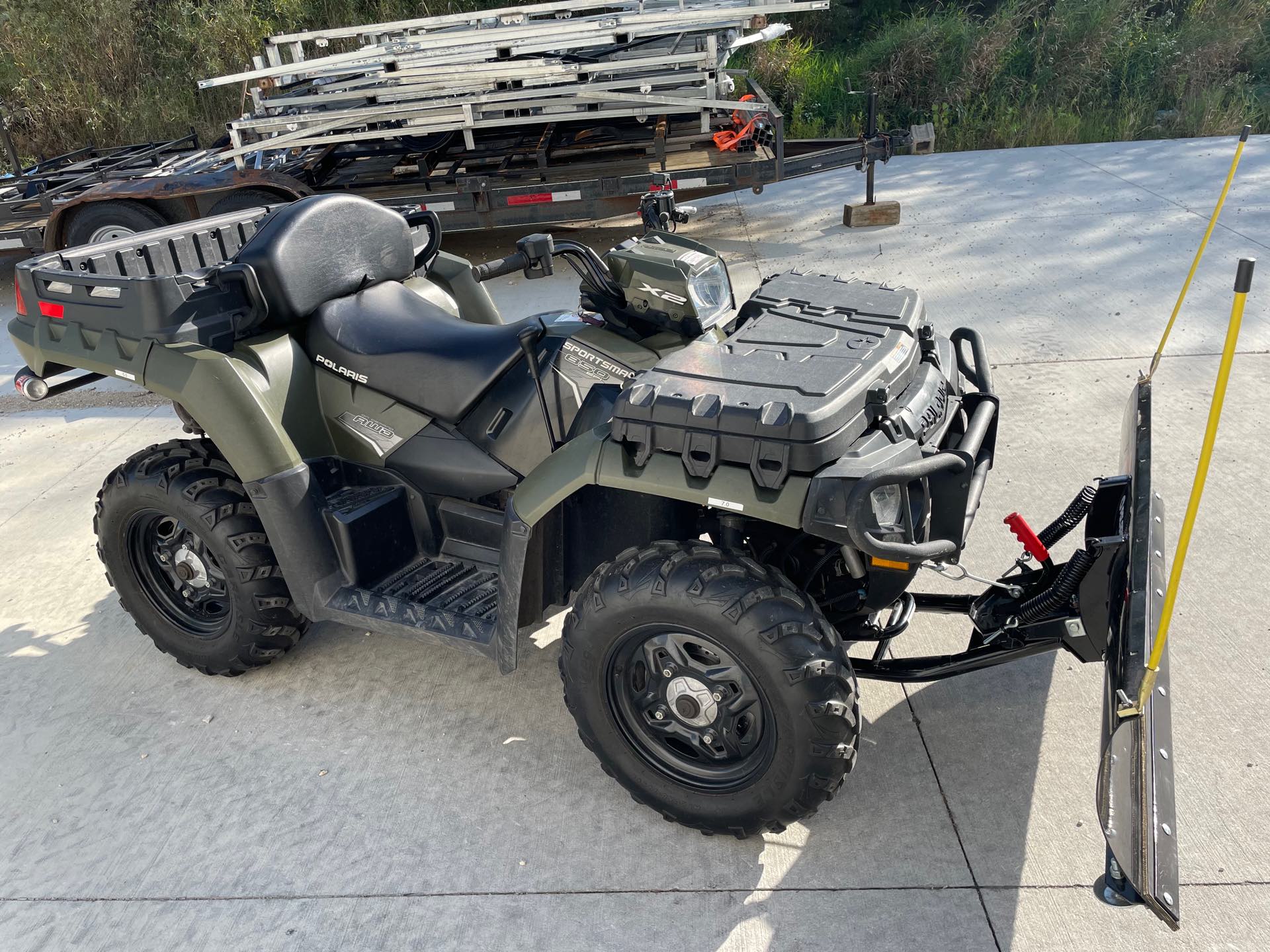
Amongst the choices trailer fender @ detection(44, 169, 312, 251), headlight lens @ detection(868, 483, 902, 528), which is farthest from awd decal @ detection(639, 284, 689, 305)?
trailer fender @ detection(44, 169, 312, 251)

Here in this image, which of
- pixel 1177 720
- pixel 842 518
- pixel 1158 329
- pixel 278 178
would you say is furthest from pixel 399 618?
pixel 278 178

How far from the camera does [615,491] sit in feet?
9.26

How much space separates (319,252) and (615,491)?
4.13 feet

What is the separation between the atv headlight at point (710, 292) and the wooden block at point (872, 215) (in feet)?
18.1

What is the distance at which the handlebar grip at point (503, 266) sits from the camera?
8.84ft

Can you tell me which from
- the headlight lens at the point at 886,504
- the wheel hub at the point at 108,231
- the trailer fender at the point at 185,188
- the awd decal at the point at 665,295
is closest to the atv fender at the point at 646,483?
the headlight lens at the point at 886,504

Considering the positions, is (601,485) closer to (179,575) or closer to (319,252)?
(319,252)

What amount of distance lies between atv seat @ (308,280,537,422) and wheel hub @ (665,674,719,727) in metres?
1.05

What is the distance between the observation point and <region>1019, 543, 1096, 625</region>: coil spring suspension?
95.4 inches

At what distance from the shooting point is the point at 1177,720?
2918 mm

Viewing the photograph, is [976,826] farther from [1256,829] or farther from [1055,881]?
[1256,829]

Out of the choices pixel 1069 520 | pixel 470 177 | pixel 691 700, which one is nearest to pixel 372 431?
pixel 691 700

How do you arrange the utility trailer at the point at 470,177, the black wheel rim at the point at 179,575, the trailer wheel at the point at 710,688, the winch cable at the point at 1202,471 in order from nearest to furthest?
1. the winch cable at the point at 1202,471
2. the trailer wheel at the point at 710,688
3. the black wheel rim at the point at 179,575
4. the utility trailer at the point at 470,177

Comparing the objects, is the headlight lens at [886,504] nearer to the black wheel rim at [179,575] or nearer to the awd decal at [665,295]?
the awd decal at [665,295]
